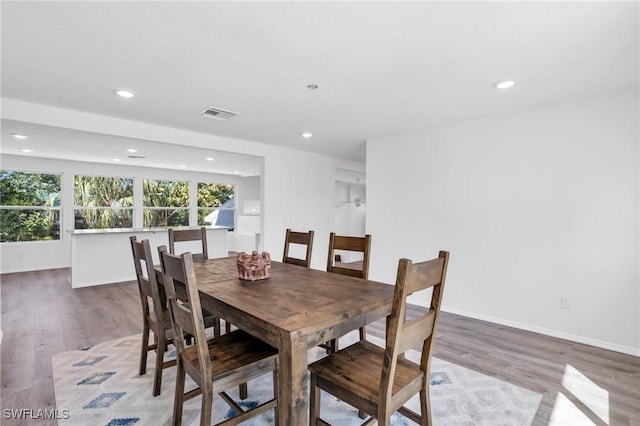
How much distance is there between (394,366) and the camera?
1.26 metres

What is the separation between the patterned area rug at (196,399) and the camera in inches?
73.6

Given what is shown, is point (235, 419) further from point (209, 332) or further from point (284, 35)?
point (284, 35)

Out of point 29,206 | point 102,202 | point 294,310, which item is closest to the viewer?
point 294,310

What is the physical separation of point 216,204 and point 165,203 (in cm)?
149

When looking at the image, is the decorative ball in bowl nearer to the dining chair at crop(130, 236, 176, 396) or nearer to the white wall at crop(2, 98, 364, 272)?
the dining chair at crop(130, 236, 176, 396)

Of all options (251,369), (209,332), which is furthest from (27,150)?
(251,369)

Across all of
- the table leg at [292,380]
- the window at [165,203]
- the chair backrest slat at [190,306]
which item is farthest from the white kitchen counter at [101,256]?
the table leg at [292,380]

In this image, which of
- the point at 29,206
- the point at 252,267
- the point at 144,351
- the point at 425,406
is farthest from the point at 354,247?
Result: the point at 29,206

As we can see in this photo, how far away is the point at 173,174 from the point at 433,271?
8.47m

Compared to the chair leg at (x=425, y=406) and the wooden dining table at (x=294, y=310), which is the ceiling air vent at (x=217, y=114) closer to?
the wooden dining table at (x=294, y=310)

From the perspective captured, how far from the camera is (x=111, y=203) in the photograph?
7641 mm

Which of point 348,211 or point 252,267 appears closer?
point 252,267

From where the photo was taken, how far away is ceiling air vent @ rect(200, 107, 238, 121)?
3444 mm

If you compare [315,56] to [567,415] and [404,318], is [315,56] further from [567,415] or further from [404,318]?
[567,415]
